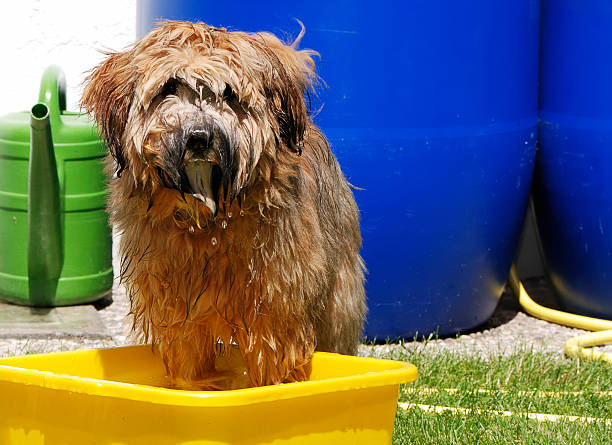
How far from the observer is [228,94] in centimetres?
248

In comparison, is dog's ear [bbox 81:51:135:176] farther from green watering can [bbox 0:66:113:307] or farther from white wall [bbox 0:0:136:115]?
white wall [bbox 0:0:136:115]

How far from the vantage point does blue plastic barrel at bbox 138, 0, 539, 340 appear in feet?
13.5

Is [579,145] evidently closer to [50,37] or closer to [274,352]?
[274,352]

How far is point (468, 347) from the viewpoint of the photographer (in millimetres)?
4586

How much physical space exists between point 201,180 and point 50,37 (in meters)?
3.31

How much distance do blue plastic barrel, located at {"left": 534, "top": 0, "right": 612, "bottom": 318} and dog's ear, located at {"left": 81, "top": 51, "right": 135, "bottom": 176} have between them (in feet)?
9.09

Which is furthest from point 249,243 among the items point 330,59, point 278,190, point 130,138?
point 330,59

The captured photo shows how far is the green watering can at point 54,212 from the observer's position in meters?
4.71

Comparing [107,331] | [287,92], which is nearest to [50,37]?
[107,331]

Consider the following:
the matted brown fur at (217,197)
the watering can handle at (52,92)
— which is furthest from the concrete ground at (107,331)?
the matted brown fur at (217,197)

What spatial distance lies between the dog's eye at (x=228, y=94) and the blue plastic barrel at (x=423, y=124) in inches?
64.6

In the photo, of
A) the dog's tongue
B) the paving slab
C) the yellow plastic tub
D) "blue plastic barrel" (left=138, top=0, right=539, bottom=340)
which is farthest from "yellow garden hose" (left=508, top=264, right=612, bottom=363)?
the dog's tongue

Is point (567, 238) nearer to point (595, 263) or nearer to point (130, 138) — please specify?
point (595, 263)

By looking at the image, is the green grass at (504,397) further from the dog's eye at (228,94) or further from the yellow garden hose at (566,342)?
the dog's eye at (228,94)
